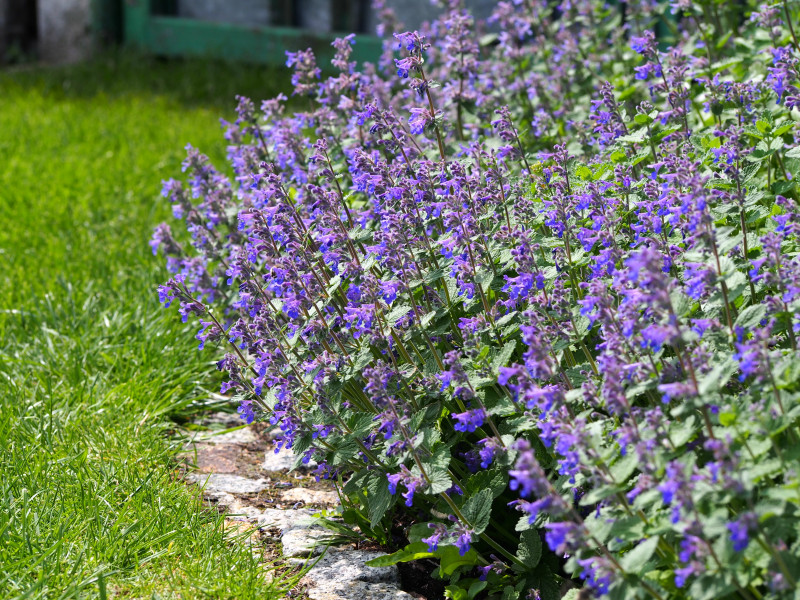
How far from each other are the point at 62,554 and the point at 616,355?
1573 mm

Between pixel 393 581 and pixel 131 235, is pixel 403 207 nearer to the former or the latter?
pixel 393 581

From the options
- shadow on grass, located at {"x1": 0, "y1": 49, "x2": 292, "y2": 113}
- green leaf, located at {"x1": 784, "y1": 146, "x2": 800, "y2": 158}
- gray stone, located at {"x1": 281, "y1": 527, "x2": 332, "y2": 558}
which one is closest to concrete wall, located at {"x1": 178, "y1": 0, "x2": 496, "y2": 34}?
shadow on grass, located at {"x1": 0, "y1": 49, "x2": 292, "y2": 113}

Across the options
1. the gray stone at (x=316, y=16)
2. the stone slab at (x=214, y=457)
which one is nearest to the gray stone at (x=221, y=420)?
the stone slab at (x=214, y=457)

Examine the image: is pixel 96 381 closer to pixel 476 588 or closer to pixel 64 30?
pixel 476 588

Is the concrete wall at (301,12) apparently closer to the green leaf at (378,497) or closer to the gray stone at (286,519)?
the gray stone at (286,519)

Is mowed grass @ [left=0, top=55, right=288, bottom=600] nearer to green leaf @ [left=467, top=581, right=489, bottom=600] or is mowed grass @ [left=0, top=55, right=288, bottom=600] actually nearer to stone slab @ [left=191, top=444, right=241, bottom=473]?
stone slab @ [left=191, top=444, right=241, bottom=473]

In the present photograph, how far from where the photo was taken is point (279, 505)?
3.09 metres

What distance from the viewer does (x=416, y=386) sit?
2785 millimetres

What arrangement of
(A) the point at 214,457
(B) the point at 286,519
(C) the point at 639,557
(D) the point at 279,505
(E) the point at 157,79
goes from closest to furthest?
1. (C) the point at 639,557
2. (B) the point at 286,519
3. (D) the point at 279,505
4. (A) the point at 214,457
5. (E) the point at 157,79

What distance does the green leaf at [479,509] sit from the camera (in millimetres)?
2369

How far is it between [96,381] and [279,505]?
1.01 meters

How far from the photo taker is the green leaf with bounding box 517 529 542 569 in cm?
244

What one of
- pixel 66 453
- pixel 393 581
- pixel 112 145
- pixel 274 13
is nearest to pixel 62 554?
pixel 66 453

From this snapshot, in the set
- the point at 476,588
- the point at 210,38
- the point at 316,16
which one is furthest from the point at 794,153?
the point at 210,38
